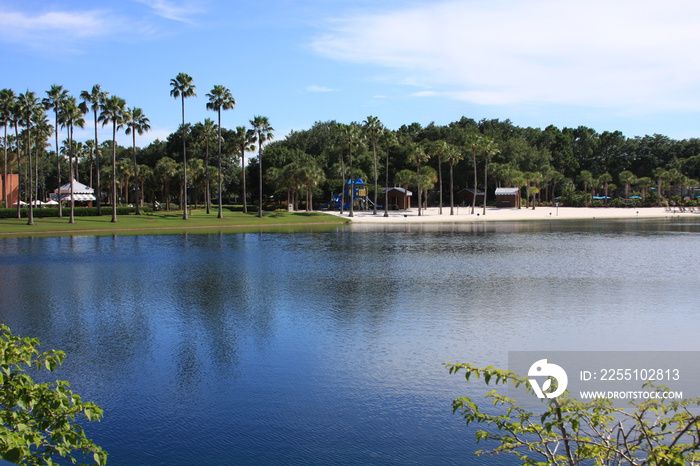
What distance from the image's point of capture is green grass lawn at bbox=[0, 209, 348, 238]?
6719cm

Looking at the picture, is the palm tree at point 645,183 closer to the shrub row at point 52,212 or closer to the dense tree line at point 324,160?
the dense tree line at point 324,160

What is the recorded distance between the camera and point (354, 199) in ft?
386

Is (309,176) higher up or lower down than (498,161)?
lower down

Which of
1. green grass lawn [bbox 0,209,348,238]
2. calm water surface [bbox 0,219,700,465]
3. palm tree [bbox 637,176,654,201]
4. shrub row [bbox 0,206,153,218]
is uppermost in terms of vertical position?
palm tree [bbox 637,176,654,201]

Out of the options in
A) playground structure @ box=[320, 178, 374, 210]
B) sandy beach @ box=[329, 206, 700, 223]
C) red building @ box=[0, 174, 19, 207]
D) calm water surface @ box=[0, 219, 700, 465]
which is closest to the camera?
calm water surface @ box=[0, 219, 700, 465]

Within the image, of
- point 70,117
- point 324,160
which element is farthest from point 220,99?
point 324,160

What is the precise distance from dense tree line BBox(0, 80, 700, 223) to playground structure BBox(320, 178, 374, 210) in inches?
103

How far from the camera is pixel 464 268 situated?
3606 centimetres

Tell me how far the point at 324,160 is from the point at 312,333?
113277 millimetres

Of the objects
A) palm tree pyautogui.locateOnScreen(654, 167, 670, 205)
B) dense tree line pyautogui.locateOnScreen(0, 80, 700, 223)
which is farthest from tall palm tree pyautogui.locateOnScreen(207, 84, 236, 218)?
palm tree pyautogui.locateOnScreen(654, 167, 670, 205)

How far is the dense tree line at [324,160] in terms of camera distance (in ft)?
271

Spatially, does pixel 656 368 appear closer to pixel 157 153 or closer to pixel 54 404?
pixel 54 404

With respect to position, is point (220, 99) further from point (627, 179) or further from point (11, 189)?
point (627, 179)

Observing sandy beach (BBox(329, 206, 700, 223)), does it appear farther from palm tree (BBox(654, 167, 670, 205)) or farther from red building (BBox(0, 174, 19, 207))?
red building (BBox(0, 174, 19, 207))
